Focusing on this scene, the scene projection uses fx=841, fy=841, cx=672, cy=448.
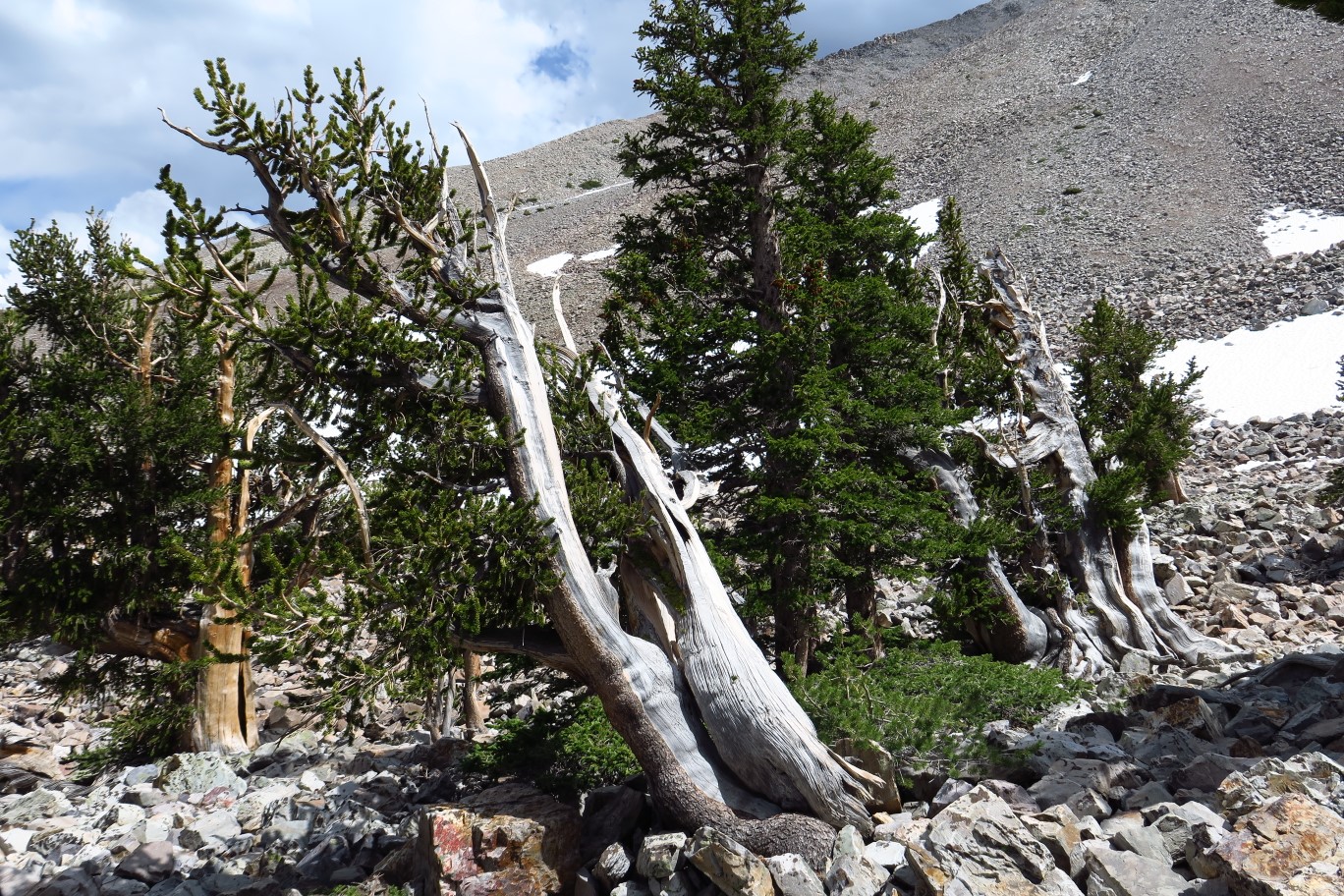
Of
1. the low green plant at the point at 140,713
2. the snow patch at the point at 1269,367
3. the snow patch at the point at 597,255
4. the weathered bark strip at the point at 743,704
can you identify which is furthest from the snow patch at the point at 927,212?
the low green plant at the point at 140,713

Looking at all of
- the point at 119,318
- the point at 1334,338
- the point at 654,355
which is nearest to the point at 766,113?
the point at 654,355

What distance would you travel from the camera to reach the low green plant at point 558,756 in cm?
718

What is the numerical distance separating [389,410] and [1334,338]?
24.9 meters

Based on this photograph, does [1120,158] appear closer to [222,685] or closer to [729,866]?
[222,685]

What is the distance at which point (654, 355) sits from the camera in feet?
34.4

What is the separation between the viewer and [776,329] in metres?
10.5

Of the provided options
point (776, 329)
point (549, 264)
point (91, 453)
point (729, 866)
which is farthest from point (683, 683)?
point (549, 264)

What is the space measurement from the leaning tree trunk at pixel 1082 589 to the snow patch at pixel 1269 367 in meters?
8.44

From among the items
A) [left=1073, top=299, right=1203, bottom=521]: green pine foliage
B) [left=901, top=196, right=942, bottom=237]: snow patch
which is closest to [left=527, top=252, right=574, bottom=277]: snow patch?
[left=901, top=196, right=942, bottom=237]: snow patch

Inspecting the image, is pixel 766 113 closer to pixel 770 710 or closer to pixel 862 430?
pixel 862 430

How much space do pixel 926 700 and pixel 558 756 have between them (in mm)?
3182

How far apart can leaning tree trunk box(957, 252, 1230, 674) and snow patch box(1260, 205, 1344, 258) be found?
22740 millimetres

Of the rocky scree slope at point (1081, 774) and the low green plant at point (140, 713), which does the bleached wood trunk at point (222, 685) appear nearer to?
the low green plant at point (140, 713)

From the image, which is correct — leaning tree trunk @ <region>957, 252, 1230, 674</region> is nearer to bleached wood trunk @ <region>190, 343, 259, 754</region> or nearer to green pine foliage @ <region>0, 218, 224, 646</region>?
bleached wood trunk @ <region>190, 343, 259, 754</region>
